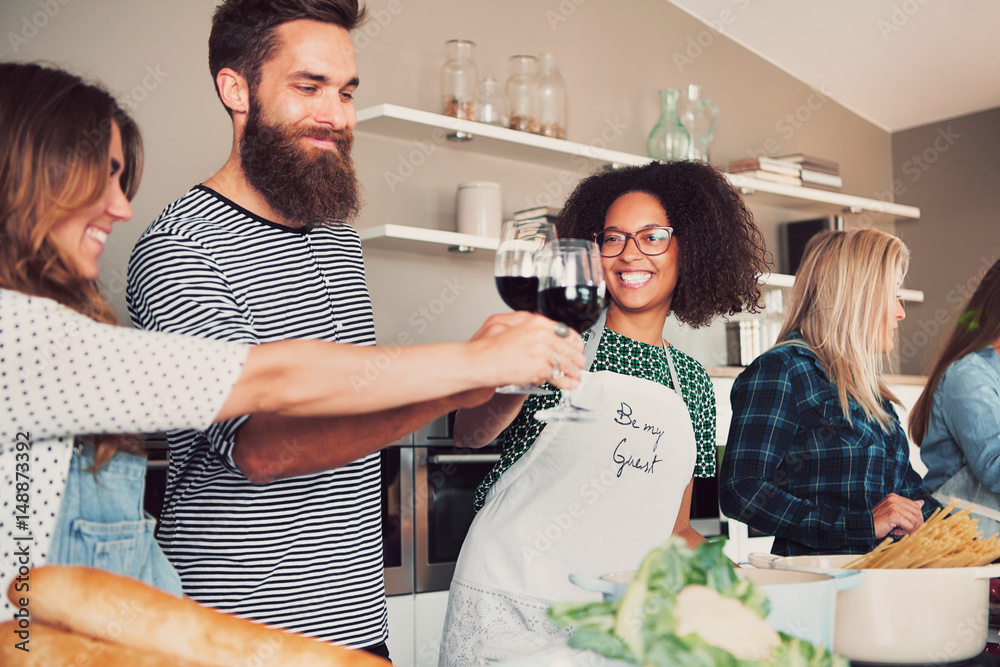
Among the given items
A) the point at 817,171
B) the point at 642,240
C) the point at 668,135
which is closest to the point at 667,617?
the point at 642,240

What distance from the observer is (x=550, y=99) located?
3.28m

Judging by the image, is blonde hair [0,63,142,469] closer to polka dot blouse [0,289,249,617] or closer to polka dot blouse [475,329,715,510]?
polka dot blouse [0,289,249,617]

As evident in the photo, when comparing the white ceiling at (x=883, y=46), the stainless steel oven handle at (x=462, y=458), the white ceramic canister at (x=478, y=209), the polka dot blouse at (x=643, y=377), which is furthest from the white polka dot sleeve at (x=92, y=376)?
the white ceiling at (x=883, y=46)

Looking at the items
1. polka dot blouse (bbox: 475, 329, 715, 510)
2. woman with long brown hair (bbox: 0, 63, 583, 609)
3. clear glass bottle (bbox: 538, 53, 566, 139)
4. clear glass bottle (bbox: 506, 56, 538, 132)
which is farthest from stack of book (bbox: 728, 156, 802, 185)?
woman with long brown hair (bbox: 0, 63, 583, 609)

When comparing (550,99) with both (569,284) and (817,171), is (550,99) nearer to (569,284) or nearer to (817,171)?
(817,171)

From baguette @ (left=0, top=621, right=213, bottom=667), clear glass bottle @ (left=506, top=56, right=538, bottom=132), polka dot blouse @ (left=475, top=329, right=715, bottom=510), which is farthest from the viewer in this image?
clear glass bottle @ (left=506, top=56, right=538, bottom=132)

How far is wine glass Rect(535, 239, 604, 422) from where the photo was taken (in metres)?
0.85

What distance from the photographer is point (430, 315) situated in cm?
317

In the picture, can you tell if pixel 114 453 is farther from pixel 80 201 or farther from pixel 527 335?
pixel 527 335

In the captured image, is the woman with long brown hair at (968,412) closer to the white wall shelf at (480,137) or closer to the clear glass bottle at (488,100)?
the white wall shelf at (480,137)

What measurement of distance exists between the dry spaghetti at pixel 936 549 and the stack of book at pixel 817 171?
3.34 meters

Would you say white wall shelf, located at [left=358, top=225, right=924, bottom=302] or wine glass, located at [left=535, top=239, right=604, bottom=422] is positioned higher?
white wall shelf, located at [left=358, top=225, right=924, bottom=302]

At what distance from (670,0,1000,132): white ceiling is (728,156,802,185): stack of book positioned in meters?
0.60

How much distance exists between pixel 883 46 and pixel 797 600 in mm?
3991
